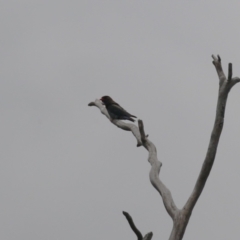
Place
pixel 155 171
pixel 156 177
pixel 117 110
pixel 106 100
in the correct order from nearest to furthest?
pixel 156 177
pixel 155 171
pixel 117 110
pixel 106 100

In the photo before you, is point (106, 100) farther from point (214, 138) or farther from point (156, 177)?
point (214, 138)

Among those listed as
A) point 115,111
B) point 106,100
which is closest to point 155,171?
point 115,111

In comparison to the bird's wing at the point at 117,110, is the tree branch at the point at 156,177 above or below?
below

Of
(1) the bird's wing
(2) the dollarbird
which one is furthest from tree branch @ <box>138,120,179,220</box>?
(1) the bird's wing

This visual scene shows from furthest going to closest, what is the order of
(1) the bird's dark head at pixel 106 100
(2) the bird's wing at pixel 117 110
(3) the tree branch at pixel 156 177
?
(1) the bird's dark head at pixel 106 100, (2) the bird's wing at pixel 117 110, (3) the tree branch at pixel 156 177

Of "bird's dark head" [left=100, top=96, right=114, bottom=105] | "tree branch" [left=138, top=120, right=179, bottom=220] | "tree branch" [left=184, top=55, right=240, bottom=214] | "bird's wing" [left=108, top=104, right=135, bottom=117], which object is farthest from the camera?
"bird's dark head" [left=100, top=96, right=114, bottom=105]

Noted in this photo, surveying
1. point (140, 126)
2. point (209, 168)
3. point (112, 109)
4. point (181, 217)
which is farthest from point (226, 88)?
point (112, 109)

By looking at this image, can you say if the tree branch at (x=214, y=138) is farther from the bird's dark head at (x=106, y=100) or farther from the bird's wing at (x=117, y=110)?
the bird's dark head at (x=106, y=100)

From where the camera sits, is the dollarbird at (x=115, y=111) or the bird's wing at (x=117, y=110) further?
the bird's wing at (x=117, y=110)

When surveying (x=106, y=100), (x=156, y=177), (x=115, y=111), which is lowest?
(x=156, y=177)

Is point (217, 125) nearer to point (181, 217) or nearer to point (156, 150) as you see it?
point (181, 217)

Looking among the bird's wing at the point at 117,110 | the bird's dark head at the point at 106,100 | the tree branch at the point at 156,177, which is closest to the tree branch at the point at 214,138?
the tree branch at the point at 156,177

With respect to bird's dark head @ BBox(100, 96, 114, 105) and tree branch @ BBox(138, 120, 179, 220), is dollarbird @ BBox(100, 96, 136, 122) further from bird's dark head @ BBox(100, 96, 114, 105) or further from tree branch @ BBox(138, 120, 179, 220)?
tree branch @ BBox(138, 120, 179, 220)

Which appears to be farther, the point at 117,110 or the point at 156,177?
the point at 117,110
